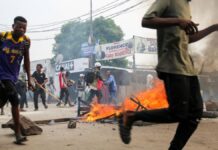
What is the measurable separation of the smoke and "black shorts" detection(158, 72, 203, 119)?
9459 millimetres

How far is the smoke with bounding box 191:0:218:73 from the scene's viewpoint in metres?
12.7

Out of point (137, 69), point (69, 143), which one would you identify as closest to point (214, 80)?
point (137, 69)

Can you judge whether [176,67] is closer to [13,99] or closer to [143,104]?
[13,99]

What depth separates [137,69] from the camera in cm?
2230

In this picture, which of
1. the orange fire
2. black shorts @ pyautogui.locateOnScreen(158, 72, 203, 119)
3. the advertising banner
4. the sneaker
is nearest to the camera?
black shorts @ pyautogui.locateOnScreen(158, 72, 203, 119)

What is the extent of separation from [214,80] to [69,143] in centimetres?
1348

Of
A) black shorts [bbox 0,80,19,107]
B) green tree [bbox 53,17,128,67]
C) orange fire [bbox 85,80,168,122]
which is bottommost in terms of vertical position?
orange fire [bbox 85,80,168,122]

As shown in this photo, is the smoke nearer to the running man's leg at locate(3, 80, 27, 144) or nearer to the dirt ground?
the dirt ground

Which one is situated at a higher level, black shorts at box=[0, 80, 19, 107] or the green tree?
the green tree

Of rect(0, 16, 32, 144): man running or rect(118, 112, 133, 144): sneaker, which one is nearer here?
rect(118, 112, 133, 144): sneaker

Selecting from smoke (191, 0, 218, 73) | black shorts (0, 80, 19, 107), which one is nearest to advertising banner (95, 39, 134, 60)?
smoke (191, 0, 218, 73)

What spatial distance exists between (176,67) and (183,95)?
Answer: 0.83 feet

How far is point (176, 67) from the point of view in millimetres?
3139

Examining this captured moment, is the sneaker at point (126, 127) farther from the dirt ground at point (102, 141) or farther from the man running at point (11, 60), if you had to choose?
the man running at point (11, 60)
